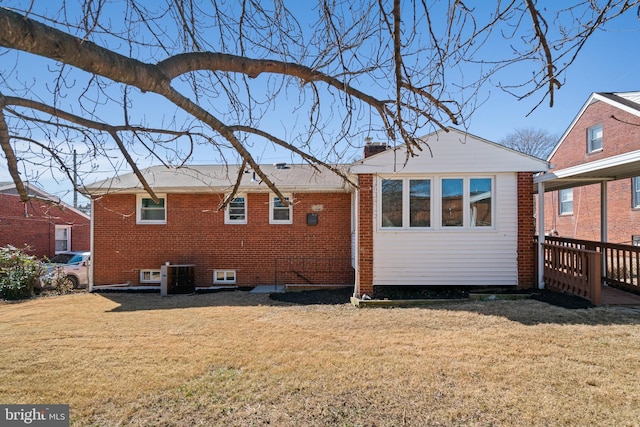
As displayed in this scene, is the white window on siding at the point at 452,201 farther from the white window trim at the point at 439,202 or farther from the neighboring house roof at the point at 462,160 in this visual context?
the neighboring house roof at the point at 462,160

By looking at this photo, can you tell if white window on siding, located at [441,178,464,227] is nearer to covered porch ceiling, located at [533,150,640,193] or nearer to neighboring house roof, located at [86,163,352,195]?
covered porch ceiling, located at [533,150,640,193]

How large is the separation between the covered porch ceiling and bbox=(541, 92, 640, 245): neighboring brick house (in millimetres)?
4166

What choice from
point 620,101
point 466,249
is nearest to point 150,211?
point 466,249

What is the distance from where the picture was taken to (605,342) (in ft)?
15.6

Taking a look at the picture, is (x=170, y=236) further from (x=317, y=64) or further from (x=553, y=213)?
(x=553, y=213)

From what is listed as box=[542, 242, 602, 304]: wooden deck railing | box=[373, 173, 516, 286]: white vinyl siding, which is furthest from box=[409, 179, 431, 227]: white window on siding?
box=[542, 242, 602, 304]: wooden deck railing

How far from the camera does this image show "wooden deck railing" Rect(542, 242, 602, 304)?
21.9 ft

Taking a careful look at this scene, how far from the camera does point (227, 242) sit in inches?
433

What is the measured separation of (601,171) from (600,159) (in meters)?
6.14

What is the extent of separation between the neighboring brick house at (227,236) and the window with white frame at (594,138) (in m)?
13.5

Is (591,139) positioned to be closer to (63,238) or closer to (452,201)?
(452,201)

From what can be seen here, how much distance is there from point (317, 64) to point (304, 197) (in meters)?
7.69

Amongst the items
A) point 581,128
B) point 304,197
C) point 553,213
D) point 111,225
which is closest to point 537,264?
point 304,197

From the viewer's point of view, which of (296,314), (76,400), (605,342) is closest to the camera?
(76,400)
